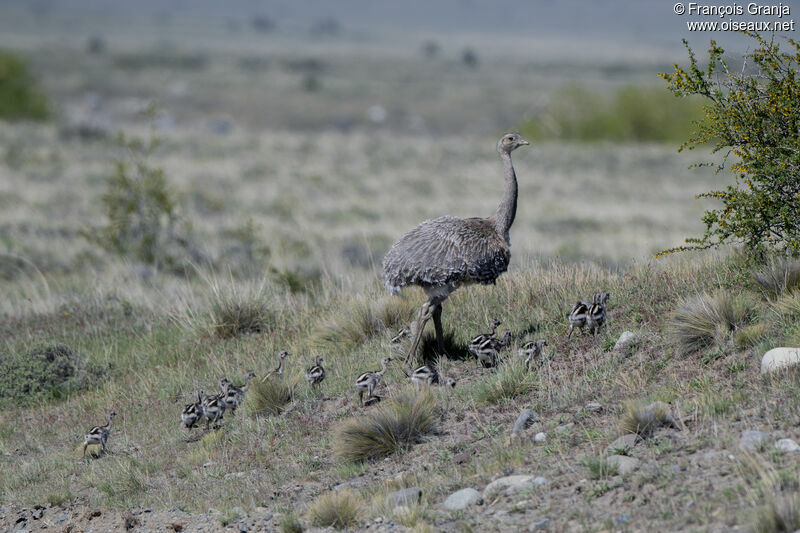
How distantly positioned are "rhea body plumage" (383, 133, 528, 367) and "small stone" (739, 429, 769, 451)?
3.27m

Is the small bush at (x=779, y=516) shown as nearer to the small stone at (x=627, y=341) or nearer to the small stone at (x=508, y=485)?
the small stone at (x=508, y=485)

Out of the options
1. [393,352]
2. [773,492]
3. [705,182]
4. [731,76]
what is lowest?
[705,182]

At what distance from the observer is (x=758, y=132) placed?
9.24 meters

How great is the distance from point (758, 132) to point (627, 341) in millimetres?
2638

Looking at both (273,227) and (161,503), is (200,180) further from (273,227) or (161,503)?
(161,503)

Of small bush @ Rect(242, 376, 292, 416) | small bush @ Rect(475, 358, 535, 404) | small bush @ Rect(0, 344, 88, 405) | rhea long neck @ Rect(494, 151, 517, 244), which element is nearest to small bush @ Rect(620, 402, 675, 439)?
small bush @ Rect(475, 358, 535, 404)

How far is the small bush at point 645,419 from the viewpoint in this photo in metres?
7.04

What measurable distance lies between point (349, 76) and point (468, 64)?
37.6 m

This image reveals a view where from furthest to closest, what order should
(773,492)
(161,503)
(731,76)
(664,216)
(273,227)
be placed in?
(664,216) → (273,227) → (731,76) → (161,503) → (773,492)

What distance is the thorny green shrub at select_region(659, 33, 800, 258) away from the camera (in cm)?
897

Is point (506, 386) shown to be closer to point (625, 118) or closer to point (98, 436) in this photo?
point (98, 436)

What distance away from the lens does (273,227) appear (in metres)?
29.6

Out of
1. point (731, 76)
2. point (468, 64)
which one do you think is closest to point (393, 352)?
point (731, 76)

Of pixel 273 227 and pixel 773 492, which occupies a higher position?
pixel 773 492
